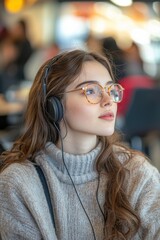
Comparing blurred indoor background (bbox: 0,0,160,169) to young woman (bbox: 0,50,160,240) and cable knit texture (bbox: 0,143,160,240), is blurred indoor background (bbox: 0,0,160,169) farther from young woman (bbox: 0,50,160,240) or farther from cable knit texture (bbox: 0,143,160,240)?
cable knit texture (bbox: 0,143,160,240)

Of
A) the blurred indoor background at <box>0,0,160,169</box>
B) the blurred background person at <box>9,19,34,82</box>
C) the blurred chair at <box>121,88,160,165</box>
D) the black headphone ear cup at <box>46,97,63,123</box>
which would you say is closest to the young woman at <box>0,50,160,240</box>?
the black headphone ear cup at <box>46,97,63,123</box>

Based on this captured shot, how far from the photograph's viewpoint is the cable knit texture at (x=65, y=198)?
1.68 meters

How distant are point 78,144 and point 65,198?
187 millimetres

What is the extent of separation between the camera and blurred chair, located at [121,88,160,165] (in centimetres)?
469

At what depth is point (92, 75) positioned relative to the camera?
1.78 metres

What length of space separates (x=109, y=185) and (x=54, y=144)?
0.79 feet

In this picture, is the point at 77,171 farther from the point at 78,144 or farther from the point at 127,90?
the point at 127,90

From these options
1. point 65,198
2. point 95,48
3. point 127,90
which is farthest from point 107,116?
point 127,90

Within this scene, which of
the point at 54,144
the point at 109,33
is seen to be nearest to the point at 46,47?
the point at 109,33

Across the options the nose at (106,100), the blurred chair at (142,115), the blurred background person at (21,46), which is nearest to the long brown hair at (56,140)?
the nose at (106,100)

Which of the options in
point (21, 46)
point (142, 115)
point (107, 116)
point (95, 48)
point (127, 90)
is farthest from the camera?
point (21, 46)

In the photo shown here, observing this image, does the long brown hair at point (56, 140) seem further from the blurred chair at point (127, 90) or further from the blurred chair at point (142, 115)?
the blurred chair at point (127, 90)

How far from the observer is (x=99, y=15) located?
399 inches

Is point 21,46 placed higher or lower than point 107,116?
lower
